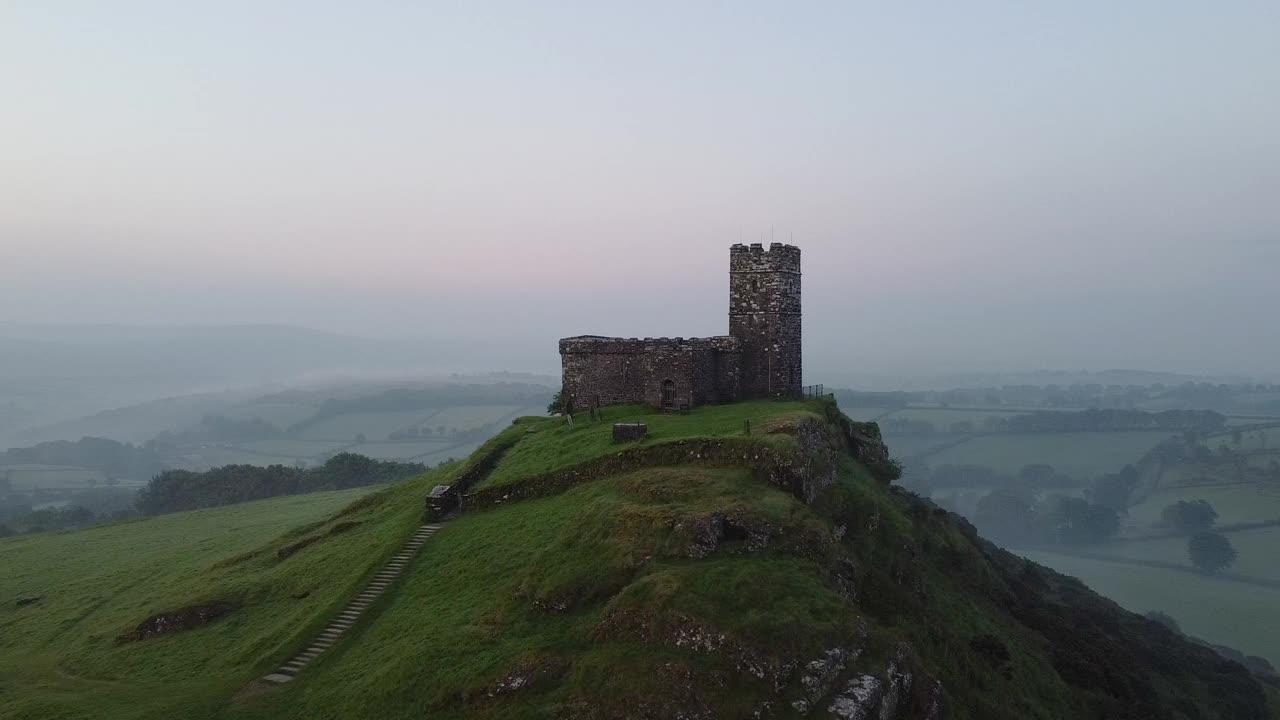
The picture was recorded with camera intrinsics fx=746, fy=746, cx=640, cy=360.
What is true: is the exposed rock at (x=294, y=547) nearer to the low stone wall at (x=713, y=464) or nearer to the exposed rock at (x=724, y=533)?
the low stone wall at (x=713, y=464)

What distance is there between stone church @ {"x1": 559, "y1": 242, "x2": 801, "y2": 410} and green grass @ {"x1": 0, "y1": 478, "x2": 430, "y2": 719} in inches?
537

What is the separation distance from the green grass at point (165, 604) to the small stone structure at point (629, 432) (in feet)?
35.7

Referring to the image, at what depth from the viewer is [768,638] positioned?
1927 centimetres

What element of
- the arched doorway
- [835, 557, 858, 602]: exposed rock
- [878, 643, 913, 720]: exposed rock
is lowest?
[878, 643, 913, 720]: exposed rock

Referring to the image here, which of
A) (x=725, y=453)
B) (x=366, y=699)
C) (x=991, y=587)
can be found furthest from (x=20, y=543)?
(x=991, y=587)

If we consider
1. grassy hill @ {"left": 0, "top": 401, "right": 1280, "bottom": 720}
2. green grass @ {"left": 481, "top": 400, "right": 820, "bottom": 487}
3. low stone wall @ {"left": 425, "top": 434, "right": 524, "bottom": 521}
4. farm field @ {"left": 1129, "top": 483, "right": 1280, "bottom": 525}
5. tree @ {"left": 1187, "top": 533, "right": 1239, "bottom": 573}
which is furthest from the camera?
farm field @ {"left": 1129, "top": 483, "right": 1280, "bottom": 525}

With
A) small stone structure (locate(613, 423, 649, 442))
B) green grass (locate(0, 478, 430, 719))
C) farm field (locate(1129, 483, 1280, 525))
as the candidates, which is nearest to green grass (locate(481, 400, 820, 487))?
small stone structure (locate(613, 423, 649, 442))

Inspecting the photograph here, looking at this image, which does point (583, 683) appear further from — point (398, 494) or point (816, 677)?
point (398, 494)

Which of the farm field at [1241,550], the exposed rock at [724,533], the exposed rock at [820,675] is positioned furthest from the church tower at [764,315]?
the farm field at [1241,550]

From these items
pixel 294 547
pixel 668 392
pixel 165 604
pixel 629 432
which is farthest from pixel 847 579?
pixel 165 604

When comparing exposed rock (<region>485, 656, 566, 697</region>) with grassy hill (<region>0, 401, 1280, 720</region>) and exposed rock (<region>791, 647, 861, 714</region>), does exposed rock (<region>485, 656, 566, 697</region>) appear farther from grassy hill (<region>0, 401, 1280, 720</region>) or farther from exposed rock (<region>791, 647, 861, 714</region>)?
exposed rock (<region>791, 647, 861, 714</region>)

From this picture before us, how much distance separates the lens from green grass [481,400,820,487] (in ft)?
118

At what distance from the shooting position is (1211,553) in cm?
11262

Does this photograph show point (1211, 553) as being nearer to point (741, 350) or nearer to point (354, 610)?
point (741, 350)
